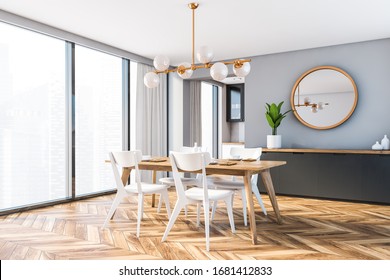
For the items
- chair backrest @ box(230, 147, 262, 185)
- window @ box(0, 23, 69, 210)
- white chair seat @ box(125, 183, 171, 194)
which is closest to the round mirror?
chair backrest @ box(230, 147, 262, 185)

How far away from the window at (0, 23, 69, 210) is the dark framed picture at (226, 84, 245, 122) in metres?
4.31

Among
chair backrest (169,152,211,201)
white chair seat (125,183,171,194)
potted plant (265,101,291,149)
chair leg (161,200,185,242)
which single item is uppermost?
potted plant (265,101,291,149)

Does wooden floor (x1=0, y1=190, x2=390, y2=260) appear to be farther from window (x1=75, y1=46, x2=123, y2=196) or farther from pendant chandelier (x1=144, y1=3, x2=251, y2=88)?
pendant chandelier (x1=144, y1=3, x2=251, y2=88)

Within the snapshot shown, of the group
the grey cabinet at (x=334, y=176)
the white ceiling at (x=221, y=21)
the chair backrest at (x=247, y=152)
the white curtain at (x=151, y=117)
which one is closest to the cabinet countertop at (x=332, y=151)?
the grey cabinet at (x=334, y=176)

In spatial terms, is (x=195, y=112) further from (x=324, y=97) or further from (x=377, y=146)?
(x=377, y=146)

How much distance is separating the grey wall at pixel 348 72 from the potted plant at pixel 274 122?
9.0 inches

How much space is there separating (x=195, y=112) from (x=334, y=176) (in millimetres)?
3065

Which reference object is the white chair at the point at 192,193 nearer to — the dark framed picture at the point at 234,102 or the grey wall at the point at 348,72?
the grey wall at the point at 348,72

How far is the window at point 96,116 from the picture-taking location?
4832 mm

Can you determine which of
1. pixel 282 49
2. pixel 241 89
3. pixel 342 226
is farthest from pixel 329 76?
pixel 241 89

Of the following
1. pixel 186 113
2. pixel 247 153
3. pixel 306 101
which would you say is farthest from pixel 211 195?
pixel 186 113

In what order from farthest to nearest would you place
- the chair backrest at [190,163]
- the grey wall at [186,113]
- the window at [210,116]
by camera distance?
the window at [210,116] → the grey wall at [186,113] → the chair backrest at [190,163]

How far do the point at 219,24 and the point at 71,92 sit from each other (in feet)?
6.93

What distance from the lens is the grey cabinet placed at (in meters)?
4.39
